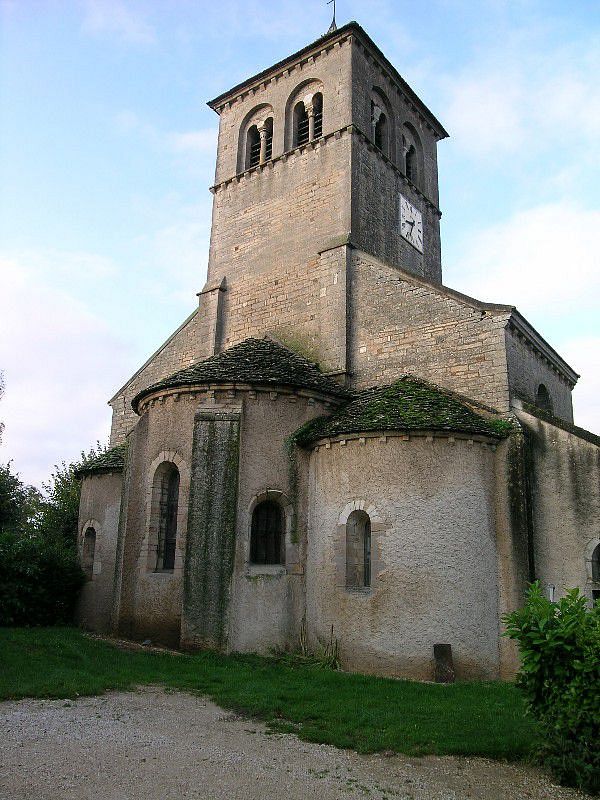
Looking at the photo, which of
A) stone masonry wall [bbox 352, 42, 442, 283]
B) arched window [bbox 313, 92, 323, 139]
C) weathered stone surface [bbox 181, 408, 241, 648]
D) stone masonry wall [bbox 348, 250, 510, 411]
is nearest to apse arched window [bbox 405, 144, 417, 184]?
stone masonry wall [bbox 352, 42, 442, 283]

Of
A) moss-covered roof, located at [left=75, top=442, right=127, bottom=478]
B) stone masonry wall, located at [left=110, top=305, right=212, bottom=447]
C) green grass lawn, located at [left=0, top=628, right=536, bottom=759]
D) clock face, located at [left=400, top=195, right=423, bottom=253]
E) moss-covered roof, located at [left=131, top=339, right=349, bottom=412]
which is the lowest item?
green grass lawn, located at [left=0, top=628, right=536, bottom=759]

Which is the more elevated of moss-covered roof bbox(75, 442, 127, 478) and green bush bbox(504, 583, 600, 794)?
moss-covered roof bbox(75, 442, 127, 478)

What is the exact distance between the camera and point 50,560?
17.6 metres

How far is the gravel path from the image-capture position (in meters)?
6.25

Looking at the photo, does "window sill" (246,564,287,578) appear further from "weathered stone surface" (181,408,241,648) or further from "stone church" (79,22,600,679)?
"weathered stone surface" (181,408,241,648)

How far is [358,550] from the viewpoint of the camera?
13844 mm

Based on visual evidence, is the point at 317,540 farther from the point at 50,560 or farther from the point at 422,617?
the point at 50,560

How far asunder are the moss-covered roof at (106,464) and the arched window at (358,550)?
294 inches

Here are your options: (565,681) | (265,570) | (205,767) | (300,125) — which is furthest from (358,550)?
(300,125)

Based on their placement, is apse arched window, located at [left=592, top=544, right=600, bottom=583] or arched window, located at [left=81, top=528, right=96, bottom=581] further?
arched window, located at [left=81, top=528, right=96, bottom=581]

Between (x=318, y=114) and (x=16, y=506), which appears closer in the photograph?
(x=318, y=114)

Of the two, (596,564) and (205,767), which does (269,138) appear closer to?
(596,564)

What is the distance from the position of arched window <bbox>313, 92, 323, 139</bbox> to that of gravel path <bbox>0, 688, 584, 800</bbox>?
717 inches

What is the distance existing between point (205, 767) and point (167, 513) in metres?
8.96
